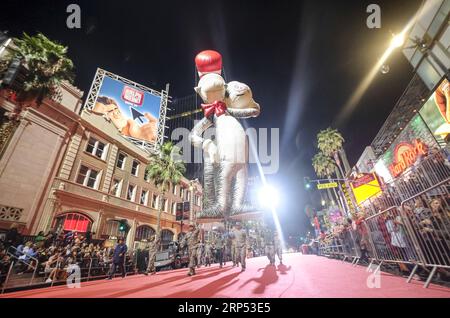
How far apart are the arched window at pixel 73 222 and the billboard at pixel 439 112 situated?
23.4 meters

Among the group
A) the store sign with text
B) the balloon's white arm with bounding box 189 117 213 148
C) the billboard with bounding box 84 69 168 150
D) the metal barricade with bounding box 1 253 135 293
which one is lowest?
the metal barricade with bounding box 1 253 135 293

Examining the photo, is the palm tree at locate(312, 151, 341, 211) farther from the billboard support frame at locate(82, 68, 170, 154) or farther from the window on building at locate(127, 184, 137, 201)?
the window on building at locate(127, 184, 137, 201)

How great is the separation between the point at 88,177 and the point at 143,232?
309 inches

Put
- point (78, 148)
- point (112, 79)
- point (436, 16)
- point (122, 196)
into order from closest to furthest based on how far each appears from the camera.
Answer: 1. point (436, 16)
2. point (78, 148)
3. point (122, 196)
4. point (112, 79)

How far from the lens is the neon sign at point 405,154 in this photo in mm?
→ 12984

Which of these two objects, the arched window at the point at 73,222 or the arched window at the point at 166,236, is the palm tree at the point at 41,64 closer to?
the arched window at the point at 73,222

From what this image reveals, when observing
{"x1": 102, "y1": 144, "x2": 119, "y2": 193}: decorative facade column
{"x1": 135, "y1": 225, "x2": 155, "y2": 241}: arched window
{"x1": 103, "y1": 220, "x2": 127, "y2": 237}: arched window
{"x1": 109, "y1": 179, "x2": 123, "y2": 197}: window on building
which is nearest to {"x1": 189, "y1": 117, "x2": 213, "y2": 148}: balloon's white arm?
{"x1": 103, "y1": 220, "x2": 127, "y2": 237}: arched window

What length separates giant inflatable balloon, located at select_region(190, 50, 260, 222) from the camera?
6.64 feet

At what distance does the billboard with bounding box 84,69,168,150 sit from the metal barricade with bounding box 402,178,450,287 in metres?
22.1

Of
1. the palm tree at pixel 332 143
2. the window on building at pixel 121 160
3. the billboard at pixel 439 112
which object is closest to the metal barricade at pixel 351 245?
the billboard at pixel 439 112
